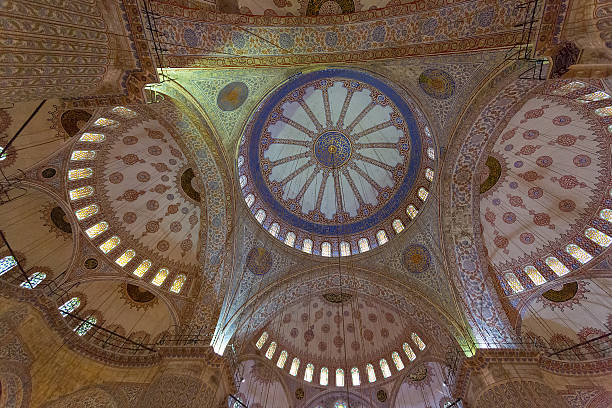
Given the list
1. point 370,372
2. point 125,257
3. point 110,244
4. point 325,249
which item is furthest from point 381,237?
point 110,244

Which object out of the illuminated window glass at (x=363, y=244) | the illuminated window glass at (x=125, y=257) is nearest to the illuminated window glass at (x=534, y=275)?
the illuminated window glass at (x=363, y=244)

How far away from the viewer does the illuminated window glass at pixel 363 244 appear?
10.8 m

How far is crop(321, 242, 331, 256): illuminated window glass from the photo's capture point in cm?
1099

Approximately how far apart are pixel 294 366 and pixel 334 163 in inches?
355

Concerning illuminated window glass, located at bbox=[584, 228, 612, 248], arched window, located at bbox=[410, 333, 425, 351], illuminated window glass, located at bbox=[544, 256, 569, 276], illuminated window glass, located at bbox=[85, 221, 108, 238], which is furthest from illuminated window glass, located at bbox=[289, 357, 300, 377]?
illuminated window glass, located at bbox=[584, 228, 612, 248]

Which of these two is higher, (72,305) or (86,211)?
(86,211)

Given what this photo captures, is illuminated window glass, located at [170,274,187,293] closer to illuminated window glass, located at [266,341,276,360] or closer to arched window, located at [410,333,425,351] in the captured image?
illuminated window glass, located at [266,341,276,360]

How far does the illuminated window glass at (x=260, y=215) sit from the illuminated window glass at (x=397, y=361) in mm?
7938

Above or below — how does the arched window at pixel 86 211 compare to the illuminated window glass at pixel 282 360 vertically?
above

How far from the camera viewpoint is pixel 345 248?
11016mm

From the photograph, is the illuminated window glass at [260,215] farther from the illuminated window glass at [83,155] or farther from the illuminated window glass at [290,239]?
the illuminated window glass at [83,155]

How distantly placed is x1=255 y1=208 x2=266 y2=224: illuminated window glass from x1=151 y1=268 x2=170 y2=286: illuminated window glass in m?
3.63

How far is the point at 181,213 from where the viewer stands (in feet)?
32.0

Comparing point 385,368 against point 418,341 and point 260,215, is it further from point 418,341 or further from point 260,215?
point 260,215
